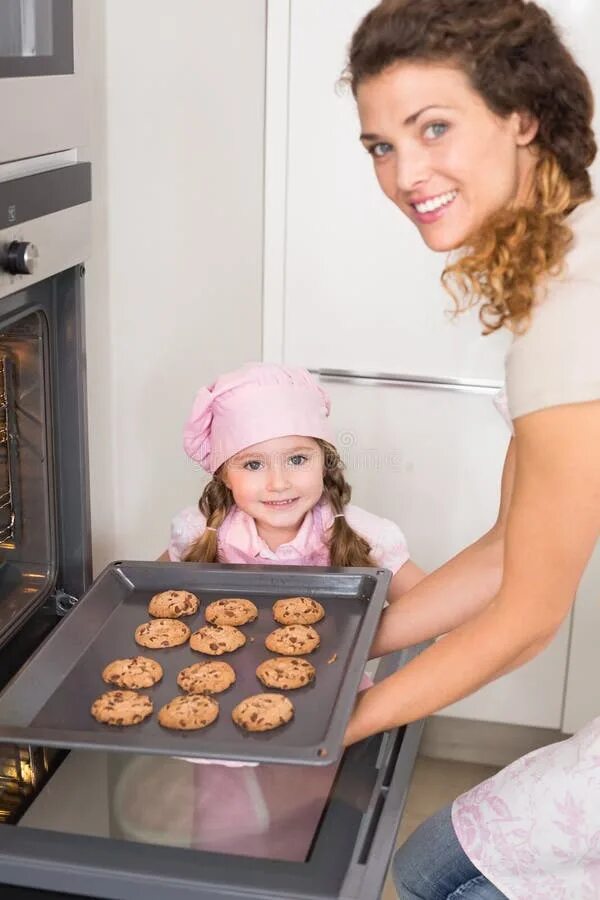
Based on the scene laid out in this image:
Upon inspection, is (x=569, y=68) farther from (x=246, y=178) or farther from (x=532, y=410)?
(x=246, y=178)

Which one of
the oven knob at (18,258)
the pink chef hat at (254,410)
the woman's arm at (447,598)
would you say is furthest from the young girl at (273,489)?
the oven knob at (18,258)

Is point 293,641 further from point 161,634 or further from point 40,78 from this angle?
point 40,78

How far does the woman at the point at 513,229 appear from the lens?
1.01m

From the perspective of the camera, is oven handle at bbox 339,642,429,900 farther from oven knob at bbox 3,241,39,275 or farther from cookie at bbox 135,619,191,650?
oven knob at bbox 3,241,39,275

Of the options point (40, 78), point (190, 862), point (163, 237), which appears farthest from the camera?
point (163, 237)

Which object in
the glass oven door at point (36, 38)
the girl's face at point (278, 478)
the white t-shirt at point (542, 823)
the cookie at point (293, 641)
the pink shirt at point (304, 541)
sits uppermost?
the glass oven door at point (36, 38)

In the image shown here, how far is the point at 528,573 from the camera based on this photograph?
108 cm

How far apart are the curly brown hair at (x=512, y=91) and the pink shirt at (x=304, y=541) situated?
644mm

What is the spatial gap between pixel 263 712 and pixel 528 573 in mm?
294

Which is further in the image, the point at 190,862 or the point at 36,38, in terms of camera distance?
the point at 36,38

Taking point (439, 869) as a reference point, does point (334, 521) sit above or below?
above

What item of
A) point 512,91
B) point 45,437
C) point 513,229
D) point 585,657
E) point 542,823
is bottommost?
point 585,657

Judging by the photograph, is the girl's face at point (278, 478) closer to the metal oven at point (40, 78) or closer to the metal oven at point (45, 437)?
the metal oven at point (45, 437)

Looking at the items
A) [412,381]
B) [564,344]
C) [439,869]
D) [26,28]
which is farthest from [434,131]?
[412,381]
